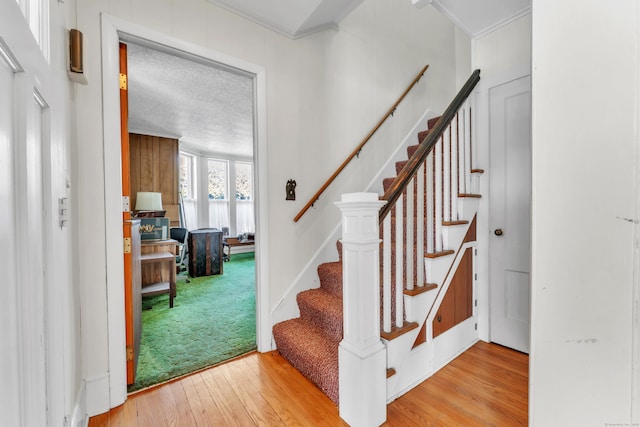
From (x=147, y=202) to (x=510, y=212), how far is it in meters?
5.12

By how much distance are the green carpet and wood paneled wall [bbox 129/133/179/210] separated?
90.4 inches

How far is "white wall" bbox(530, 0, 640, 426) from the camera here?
0.61 m

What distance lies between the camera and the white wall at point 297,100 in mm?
1525

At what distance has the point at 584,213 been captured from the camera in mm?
660

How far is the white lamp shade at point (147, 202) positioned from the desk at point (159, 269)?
4.48ft

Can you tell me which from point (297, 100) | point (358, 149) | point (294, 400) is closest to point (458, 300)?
point (294, 400)

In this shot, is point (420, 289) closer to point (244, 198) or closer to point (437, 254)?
point (437, 254)

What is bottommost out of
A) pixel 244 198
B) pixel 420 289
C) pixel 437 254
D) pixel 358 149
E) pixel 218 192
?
pixel 420 289

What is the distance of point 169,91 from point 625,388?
14.5 feet

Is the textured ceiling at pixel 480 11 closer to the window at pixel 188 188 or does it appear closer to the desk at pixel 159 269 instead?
the desk at pixel 159 269

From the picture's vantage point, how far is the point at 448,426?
4.47 ft

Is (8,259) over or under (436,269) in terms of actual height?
over

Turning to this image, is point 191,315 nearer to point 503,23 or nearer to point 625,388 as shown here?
point 625,388

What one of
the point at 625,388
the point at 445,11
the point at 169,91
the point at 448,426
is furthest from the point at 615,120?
the point at 169,91
